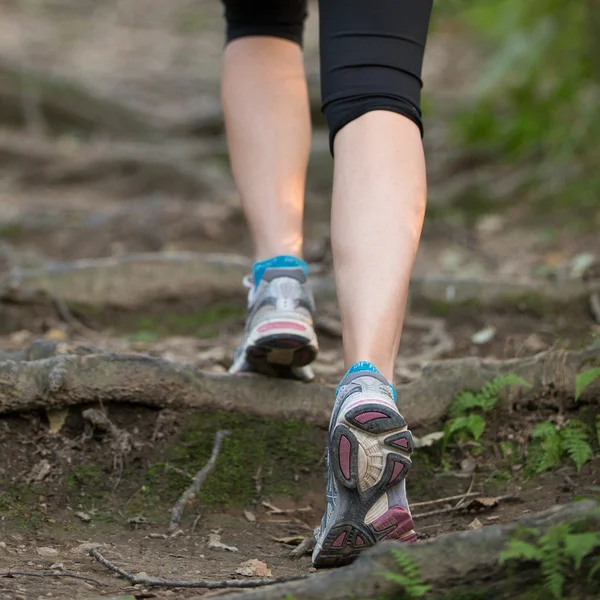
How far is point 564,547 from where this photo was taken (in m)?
1.53

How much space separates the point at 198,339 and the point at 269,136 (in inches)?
59.6

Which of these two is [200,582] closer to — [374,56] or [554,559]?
[554,559]

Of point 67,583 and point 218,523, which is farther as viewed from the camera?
point 218,523

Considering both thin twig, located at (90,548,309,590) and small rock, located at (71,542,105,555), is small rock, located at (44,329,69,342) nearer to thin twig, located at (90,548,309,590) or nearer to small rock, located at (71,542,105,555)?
small rock, located at (71,542,105,555)

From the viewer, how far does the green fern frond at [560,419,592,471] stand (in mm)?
2285

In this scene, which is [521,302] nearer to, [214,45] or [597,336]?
[597,336]

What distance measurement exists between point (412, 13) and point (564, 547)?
121cm

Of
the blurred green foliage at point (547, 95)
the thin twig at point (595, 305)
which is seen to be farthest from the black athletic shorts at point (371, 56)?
the blurred green foliage at point (547, 95)

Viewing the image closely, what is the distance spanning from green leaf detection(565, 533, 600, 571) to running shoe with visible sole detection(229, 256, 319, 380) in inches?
39.4

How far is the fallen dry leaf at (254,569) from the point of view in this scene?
2.03 metres

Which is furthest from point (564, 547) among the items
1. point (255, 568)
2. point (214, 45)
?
point (214, 45)

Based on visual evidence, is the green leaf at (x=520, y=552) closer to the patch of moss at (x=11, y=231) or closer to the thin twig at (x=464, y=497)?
the thin twig at (x=464, y=497)

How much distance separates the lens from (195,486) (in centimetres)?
240

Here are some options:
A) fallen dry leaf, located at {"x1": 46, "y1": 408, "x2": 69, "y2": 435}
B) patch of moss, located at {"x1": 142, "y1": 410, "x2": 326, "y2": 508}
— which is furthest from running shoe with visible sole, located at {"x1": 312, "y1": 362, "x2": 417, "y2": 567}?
fallen dry leaf, located at {"x1": 46, "y1": 408, "x2": 69, "y2": 435}
